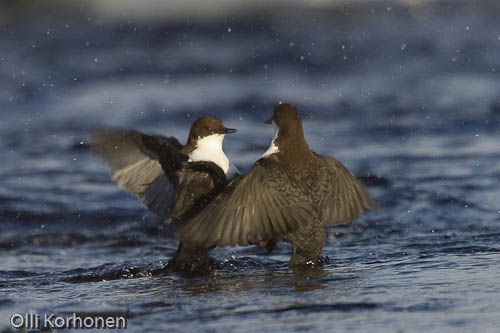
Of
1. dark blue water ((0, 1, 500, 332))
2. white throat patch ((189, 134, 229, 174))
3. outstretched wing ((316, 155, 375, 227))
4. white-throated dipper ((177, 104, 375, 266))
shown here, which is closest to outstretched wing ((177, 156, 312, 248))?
white-throated dipper ((177, 104, 375, 266))

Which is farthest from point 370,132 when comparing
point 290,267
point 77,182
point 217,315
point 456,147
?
point 217,315

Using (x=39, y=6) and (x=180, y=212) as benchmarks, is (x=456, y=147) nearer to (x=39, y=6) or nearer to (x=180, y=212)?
(x=180, y=212)

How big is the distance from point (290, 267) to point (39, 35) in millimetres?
11206

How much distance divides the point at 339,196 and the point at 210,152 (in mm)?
988

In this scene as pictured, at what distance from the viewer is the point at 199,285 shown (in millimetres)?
6215

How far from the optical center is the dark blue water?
220 inches

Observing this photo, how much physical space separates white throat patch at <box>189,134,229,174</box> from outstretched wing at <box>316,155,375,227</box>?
28.5 inches

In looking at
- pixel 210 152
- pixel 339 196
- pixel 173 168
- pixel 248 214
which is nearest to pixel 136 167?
pixel 173 168

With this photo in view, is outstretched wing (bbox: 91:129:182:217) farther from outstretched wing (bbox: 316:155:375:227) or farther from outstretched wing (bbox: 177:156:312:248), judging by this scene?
outstretched wing (bbox: 316:155:375:227)

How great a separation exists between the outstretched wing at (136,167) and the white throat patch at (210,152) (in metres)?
0.20

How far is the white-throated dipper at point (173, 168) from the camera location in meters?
6.73

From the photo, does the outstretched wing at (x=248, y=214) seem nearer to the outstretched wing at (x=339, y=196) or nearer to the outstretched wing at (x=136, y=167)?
the outstretched wing at (x=339, y=196)

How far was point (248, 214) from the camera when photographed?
6215mm

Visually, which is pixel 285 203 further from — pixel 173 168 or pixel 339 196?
pixel 173 168
